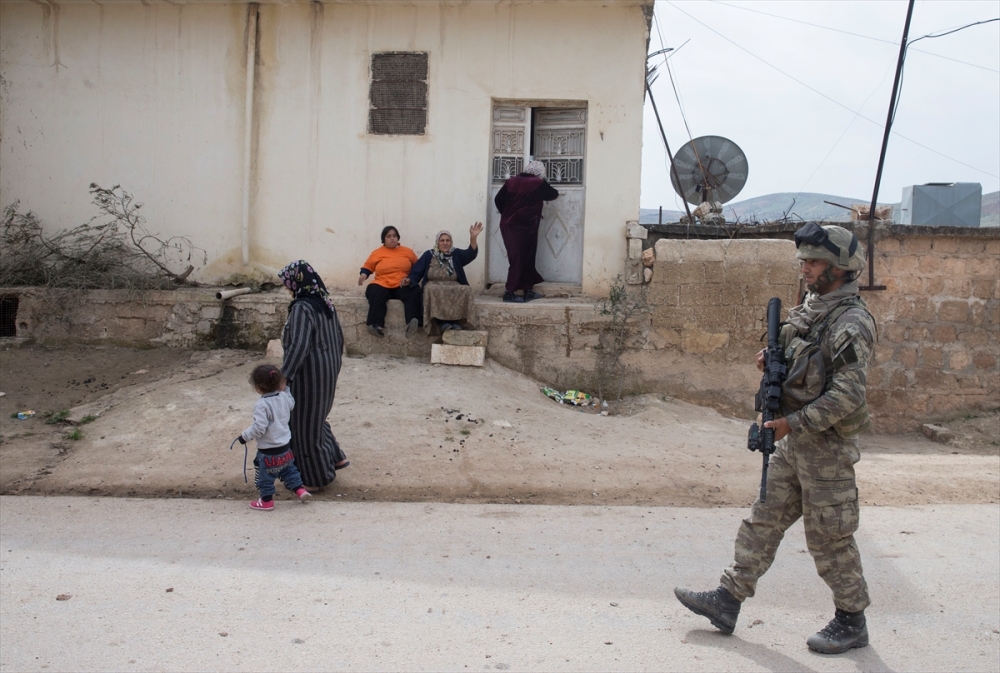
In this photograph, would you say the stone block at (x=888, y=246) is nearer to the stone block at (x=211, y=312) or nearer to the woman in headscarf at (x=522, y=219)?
→ the woman in headscarf at (x=522, y=219)

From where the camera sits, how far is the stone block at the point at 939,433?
315 inches

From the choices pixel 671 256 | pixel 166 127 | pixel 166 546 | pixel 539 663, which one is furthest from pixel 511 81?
pixel 539 663

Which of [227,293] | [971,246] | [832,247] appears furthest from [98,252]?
[971,246]

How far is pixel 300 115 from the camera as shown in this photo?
29.9 feet

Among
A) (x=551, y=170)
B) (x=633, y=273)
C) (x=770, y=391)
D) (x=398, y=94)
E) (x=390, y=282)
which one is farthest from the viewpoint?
(x=551, y=170)

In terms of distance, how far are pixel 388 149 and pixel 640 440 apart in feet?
14.8

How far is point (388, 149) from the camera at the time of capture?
358 inches

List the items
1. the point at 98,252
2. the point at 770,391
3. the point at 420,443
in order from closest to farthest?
the point at 770,391
the point at 420,443
the point at 98,252

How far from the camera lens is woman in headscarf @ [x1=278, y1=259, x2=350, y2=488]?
4984 millimetres

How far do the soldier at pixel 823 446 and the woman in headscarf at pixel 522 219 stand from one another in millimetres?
5454

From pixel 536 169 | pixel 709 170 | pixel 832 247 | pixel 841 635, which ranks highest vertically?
pixel 709 170

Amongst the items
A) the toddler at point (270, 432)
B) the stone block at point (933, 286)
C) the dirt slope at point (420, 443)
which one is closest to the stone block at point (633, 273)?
the dirt slope at point (420, 443)

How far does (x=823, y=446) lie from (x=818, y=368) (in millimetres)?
306

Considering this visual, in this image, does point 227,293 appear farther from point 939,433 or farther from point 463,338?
point 939,433
